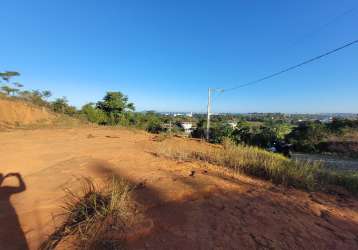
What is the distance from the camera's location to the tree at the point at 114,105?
29295 millimetres

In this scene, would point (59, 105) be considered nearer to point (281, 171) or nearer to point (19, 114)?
point (19, 114)

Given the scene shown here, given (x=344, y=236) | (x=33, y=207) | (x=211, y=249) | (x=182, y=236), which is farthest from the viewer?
(x=33, y=207)

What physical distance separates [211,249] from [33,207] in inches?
106

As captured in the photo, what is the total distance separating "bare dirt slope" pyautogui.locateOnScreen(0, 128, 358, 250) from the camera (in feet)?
8.64

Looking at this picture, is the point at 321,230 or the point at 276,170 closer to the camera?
the point at 321,230

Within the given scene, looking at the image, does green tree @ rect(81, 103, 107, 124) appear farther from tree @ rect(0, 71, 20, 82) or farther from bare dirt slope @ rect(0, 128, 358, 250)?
bare dirt slope @ rect(0, 128, 358, 250)

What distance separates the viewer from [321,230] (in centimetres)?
299

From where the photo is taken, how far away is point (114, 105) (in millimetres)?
29344

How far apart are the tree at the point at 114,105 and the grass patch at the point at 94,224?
26.6 meters

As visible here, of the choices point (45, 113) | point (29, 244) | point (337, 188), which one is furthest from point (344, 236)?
point (45, 113)

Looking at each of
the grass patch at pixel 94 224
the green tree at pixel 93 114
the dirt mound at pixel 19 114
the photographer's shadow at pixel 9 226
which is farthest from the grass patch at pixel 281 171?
the green tree at pixel 93 114

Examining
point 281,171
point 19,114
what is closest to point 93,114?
point 19,114

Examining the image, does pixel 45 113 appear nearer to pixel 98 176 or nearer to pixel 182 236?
pixel 98 176

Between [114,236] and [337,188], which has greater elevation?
[114,236]
